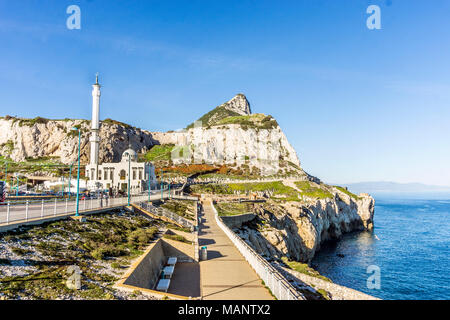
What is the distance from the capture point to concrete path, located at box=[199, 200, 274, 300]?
13441 millimetres

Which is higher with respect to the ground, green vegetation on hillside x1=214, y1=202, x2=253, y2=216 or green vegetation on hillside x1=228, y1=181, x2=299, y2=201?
green vegetation on hillside x1=228, y1=181, x2=299, y2=201

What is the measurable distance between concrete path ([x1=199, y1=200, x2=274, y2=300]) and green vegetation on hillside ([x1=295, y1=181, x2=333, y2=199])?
48605 mm

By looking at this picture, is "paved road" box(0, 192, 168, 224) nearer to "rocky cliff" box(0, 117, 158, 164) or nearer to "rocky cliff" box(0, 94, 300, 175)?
"rocky cliff" box(0, 94, 300, 175)

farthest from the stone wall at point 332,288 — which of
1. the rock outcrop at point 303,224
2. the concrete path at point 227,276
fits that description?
the rock outcrop at point 303,224

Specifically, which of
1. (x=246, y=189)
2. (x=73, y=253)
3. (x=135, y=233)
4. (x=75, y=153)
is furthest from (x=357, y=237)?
(x=75, y=153)

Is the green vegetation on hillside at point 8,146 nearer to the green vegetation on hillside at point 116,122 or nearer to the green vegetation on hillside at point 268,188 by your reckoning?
the green vegetation on hillside at point 116,122

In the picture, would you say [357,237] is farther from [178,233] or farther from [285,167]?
[285,167]

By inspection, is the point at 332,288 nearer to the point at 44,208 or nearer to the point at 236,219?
the point at 236,219

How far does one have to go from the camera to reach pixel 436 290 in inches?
1309

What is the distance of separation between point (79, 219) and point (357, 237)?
59168mm

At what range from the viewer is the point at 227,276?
16.5 m

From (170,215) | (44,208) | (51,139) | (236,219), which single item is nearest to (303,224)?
(236,219)

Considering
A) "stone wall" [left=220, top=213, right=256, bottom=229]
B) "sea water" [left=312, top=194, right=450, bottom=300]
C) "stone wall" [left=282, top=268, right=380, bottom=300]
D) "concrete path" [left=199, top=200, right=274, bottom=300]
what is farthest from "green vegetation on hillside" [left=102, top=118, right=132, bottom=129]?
"stone wall" [left=282, top=268, right=380, bottom=300]
